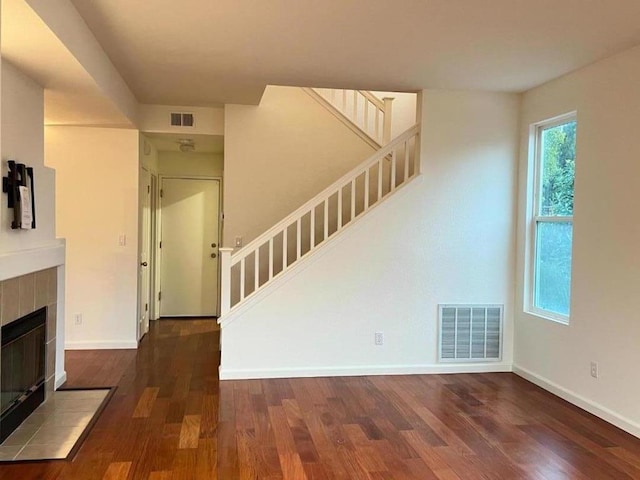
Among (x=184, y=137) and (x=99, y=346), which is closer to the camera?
(x=99, y=346)

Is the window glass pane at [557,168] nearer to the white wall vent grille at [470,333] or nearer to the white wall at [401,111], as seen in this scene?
the white wall vent grille at [470,333]

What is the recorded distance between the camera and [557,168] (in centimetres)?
440

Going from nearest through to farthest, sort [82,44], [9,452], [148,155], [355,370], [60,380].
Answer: [9,452] → [82,44] → [60,380] → [355,370] → [148,155]

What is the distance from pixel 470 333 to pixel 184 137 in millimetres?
3702

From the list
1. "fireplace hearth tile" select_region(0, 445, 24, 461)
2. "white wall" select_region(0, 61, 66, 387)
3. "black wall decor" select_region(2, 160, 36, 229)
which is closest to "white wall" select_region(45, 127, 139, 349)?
"white wall" select_region(0, 61, 66, 387)

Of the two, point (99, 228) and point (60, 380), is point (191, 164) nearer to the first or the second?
point (99, 228)

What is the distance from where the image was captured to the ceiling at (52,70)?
2514 mm

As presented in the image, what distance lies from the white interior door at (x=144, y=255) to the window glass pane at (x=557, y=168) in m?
4.07

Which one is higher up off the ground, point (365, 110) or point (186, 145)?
point (365, 110)

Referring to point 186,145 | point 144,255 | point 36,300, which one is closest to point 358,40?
point 36,300

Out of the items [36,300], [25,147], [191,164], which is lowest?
[36,300]

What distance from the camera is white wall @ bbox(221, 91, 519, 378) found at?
4562mm

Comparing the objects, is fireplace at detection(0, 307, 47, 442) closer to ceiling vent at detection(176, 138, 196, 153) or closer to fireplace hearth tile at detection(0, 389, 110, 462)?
fireplace hearth tile at detection(0, 389, 110, 462)

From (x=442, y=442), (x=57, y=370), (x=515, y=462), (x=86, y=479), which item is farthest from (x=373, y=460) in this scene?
(x=57, y=370)
